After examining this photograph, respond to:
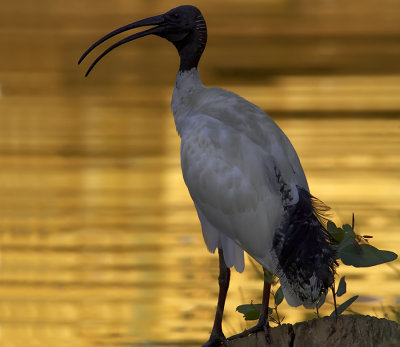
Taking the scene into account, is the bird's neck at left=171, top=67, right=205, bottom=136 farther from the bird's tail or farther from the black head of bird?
the bird's tail

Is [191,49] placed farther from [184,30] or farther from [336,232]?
[336,232]

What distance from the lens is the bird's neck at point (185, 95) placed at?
5.41 m

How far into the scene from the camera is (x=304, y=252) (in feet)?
14.9

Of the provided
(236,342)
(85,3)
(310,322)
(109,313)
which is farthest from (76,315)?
(85,3)

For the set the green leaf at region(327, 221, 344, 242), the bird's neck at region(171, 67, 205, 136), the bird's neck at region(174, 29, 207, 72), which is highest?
the bird's neck at region(174, 29, 207, 72)

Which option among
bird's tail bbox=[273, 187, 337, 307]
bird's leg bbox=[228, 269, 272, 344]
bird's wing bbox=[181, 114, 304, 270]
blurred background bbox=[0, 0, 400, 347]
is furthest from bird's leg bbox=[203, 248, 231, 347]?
blurred background bbox=[0, 0, 400, 347]

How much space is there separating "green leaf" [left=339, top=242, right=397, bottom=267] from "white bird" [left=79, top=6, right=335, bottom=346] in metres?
0.12

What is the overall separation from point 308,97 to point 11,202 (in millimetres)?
4441

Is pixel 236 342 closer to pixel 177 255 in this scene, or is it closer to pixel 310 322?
pixel 310 322

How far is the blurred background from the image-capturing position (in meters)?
8.59

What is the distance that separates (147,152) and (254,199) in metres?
7.02

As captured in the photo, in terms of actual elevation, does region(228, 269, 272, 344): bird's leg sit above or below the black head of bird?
below

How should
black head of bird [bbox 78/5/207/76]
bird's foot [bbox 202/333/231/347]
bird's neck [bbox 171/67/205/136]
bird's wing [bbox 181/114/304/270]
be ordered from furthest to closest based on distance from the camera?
black head of bird [bbox 78/5/207/76]
bird's neck [bbox 171/67/205/136]
bird's foot [bbox 202/333/231/347]
bird's wing [bbox 181/114/304/270]

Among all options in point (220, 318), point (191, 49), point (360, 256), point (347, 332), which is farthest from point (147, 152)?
point (347, 332)
